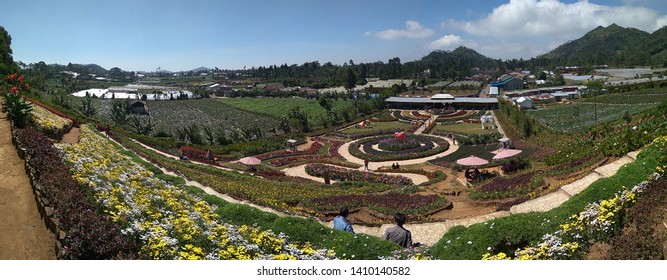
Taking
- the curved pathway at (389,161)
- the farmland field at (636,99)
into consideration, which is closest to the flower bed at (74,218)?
the curved pathway at (389,161)

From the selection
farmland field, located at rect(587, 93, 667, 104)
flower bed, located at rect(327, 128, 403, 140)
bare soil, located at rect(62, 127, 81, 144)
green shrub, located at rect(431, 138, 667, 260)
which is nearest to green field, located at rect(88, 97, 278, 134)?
flower bed, located at rect(327, 128, 403, 140)

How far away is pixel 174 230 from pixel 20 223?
11.3ft

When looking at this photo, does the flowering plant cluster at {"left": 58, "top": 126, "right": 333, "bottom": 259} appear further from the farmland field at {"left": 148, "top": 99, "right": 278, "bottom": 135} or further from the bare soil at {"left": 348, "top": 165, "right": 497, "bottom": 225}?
the farmland field at {"left": 148, "top": 99, "right": 278, "bottom": 135}

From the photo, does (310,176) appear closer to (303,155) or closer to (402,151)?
(303,155)

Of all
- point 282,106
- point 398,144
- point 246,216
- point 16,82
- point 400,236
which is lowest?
point 398,144

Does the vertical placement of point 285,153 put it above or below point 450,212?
below

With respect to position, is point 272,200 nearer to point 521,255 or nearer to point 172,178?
point 172,178

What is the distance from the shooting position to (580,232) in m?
8.55

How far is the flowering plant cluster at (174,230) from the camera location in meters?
8.33

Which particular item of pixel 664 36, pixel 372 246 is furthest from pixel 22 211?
pixel 664 36

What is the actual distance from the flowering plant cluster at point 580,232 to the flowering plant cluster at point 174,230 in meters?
4.20

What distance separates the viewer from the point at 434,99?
83750 millimetres

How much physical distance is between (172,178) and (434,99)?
71266 mm

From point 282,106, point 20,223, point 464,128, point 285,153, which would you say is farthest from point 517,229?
point 282,106
